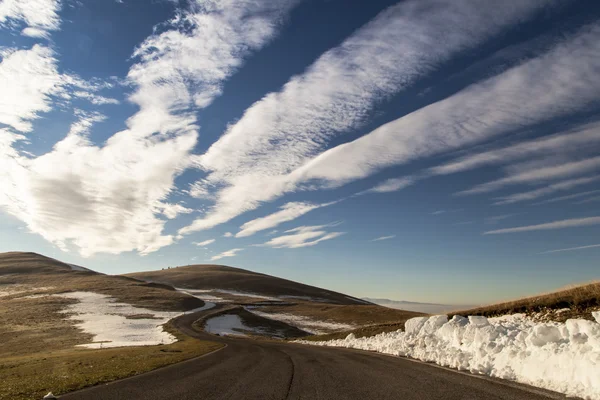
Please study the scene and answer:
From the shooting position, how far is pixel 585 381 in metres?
8.34

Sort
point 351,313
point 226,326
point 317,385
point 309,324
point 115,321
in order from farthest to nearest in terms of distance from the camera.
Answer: point 351,313
point 309,324
point 226,326
point 115,321
point 317,385

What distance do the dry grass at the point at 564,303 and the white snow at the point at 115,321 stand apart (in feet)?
113

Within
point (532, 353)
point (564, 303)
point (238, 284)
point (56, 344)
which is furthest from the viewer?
point (238, 284)

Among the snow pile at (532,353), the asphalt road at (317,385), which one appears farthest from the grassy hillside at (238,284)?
the asphalt road at (317,385)

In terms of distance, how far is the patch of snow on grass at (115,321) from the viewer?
42912 millimetres

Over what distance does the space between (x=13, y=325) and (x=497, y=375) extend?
210 feet

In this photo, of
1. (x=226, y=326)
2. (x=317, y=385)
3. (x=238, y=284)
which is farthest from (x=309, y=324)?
(x=238, y=284)

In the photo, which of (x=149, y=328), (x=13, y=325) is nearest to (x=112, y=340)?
(x=149, y=328)

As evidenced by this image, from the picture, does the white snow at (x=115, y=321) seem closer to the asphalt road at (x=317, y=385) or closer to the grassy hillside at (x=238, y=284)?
the asphalt road at (x=317, y=385)

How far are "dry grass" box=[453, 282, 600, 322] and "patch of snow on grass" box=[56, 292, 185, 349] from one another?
112 feet

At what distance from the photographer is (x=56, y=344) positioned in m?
39.8

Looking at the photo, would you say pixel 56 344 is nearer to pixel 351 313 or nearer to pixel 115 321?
pixel 115 321

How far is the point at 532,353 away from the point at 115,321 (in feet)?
209

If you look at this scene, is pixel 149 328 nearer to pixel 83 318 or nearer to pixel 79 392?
pixel 83 318
